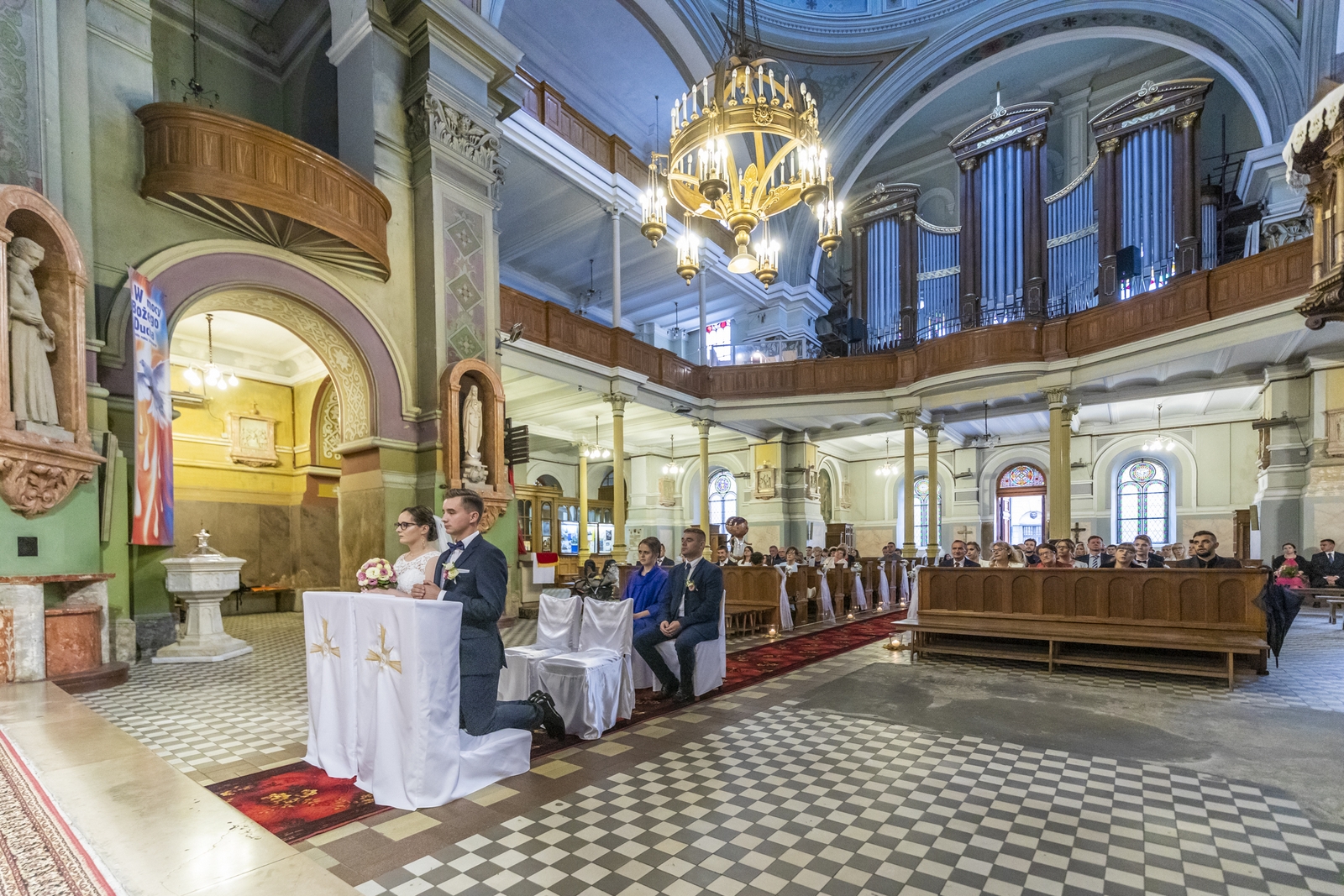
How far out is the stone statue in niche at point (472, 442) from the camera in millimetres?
8406

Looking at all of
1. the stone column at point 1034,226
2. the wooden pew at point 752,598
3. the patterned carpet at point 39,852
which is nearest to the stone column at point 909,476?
the stone column at point 1034,226

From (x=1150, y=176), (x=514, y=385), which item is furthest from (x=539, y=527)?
(x=1150, y=176)

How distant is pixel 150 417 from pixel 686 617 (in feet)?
17.6

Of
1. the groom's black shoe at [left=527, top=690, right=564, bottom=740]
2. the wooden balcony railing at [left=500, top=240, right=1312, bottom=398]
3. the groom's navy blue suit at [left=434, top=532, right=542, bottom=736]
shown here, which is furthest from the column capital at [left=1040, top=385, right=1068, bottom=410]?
the groom's navy blue suit at [left=434, top=532, right=542, bottom=736]

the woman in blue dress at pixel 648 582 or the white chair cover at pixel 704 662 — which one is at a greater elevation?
the woman in blue dress at pixel 648 582

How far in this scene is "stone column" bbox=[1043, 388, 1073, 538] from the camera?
41.5 ft

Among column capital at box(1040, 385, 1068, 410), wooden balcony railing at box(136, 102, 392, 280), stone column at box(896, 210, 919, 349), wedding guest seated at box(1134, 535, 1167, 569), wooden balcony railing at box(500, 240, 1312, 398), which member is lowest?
wedding guest seated at box(1134, 535, 1167, 569)

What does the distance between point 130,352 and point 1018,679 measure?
28.3 feet

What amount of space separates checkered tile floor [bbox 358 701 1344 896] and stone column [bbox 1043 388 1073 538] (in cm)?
1026

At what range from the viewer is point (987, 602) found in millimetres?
6844

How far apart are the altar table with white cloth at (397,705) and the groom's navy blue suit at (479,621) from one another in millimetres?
123

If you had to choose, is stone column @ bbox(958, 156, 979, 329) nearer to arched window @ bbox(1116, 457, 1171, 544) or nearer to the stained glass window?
the stained glass window

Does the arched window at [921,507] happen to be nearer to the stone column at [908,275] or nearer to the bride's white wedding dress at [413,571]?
the stone column at [908,275]

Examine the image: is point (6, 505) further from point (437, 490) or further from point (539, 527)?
point (539, 527)
